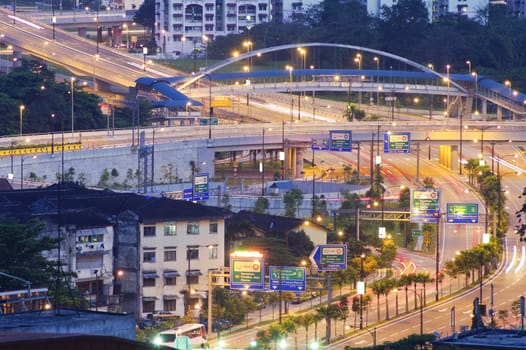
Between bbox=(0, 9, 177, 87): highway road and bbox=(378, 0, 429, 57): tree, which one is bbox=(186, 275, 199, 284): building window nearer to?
bbox=(0, 9, 177, 87): highway road

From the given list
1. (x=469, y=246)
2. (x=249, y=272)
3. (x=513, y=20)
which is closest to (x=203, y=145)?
(x=469, y=246)

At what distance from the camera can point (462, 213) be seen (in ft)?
199

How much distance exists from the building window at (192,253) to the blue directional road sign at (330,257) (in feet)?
14.7

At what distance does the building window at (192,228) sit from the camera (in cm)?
5534

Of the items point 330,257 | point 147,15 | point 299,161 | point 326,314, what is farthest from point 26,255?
point 147,15

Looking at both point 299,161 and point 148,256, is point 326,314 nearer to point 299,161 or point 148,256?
point 148,256

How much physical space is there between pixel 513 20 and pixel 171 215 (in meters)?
84.7

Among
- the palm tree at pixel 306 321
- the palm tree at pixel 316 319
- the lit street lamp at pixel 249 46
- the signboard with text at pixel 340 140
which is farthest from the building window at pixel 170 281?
the lit street lamp at pixel 249 46

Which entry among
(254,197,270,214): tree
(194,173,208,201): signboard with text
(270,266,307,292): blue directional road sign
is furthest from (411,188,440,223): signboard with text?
(270,266,307,292): blue directional road sign

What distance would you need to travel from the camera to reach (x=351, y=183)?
80.7m

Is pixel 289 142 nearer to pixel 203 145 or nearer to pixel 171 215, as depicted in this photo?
pixel 203 145

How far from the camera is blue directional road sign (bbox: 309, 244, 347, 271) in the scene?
51.7m

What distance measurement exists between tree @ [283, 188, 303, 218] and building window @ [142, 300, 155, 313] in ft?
57.0

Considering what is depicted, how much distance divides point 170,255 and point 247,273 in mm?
7788
